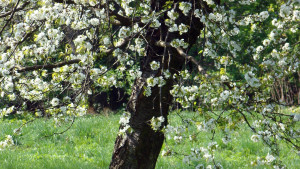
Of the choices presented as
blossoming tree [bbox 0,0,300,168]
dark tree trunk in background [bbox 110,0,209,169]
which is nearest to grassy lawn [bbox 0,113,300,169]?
dark tree trunk in background [bbox 110,0,209,169]

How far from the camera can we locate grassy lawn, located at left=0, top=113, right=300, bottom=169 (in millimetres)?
5682

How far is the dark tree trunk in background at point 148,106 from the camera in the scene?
143 inches

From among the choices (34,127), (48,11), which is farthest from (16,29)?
(34,127)

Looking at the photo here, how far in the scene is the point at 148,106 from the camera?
3652mm

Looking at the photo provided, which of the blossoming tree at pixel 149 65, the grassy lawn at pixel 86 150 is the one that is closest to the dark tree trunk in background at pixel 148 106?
the blossoming tree at pixel 149 65

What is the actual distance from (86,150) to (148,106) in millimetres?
3321

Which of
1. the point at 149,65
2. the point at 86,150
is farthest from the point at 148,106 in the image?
the point at 86,150

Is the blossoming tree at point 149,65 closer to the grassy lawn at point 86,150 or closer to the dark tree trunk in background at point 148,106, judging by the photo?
the dark tree trunk in background at point 148,106

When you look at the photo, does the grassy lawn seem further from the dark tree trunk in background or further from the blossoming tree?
the blossoming tree

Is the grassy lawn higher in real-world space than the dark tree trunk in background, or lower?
lower

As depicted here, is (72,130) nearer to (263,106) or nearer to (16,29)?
(16,29)

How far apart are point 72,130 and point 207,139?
2968 millimetres

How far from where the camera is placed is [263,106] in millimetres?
3078

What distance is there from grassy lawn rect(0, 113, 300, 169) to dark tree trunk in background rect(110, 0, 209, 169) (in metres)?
1.18
